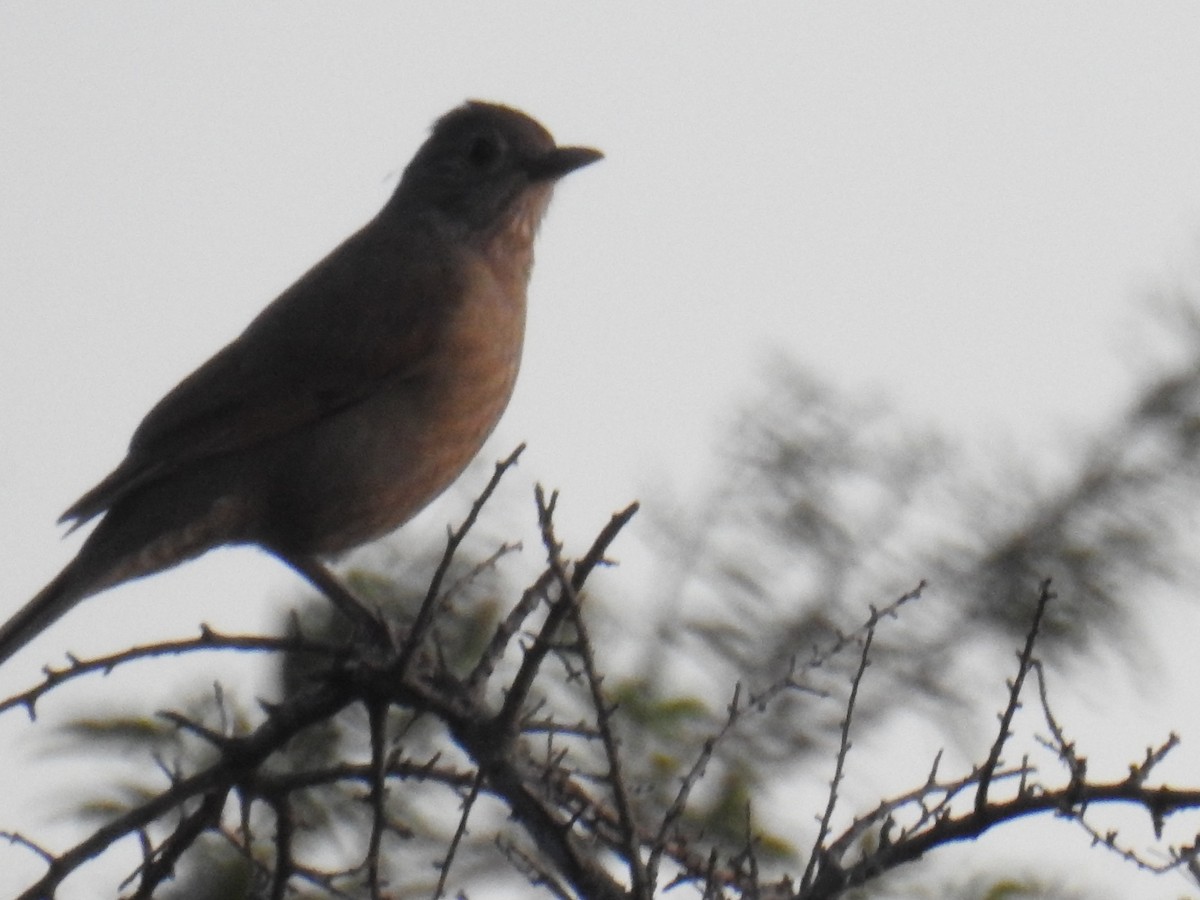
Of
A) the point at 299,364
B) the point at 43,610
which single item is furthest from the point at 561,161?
the point at 43,610

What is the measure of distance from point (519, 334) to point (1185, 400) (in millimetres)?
2308

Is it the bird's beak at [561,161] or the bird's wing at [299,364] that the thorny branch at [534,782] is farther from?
the bird's beak at [561,161]

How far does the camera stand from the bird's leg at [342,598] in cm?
510

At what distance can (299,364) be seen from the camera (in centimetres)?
639

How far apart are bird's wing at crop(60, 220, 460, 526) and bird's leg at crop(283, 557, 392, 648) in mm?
442

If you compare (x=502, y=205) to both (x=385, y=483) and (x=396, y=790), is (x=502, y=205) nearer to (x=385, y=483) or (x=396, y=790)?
(x=385, y=483)

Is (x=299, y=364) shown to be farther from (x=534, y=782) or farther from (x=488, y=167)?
(x=534, y=782)

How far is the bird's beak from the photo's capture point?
7.36 m

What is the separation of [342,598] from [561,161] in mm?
2384

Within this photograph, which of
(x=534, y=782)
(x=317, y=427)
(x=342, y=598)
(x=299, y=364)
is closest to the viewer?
(x=534, y=782)

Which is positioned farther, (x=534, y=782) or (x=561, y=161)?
(x=561, y=161)

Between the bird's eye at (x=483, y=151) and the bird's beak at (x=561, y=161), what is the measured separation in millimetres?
196

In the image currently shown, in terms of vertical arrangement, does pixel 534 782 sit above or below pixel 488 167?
below

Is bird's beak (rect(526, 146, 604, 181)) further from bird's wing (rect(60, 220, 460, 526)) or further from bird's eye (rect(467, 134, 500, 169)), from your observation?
bird's wing (rect(60, 220, 460, 526))
